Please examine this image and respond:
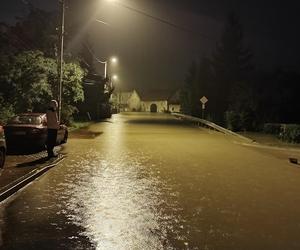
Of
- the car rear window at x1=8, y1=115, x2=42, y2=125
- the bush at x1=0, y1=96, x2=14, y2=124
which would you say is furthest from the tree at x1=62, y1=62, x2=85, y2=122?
the car rear window at x1=8, y1=115, x2=42, y2=125

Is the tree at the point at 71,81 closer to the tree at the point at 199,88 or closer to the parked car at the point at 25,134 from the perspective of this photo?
the parked car at the point at 25,134

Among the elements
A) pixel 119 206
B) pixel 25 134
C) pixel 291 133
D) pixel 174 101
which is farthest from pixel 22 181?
pixel 174 101

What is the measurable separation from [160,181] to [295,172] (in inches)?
188

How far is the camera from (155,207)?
8.76 meters

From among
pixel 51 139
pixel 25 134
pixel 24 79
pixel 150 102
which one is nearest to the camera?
pixel 51 139

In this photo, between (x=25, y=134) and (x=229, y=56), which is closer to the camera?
(x=25, y=134)

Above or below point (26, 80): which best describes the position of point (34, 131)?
below

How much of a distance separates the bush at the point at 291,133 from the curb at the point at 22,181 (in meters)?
15.0

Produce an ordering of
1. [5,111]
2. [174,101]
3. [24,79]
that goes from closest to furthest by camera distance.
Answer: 1. [5,111]
2. [24,79]
3. [174,101]

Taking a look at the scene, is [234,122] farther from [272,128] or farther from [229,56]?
[229,56]

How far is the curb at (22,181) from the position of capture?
9.56 meters

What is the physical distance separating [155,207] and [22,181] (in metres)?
3.80

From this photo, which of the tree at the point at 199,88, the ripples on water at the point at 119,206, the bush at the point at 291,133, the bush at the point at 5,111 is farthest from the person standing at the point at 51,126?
the tree at the point at 199,88

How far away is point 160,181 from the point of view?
39.0 ft
